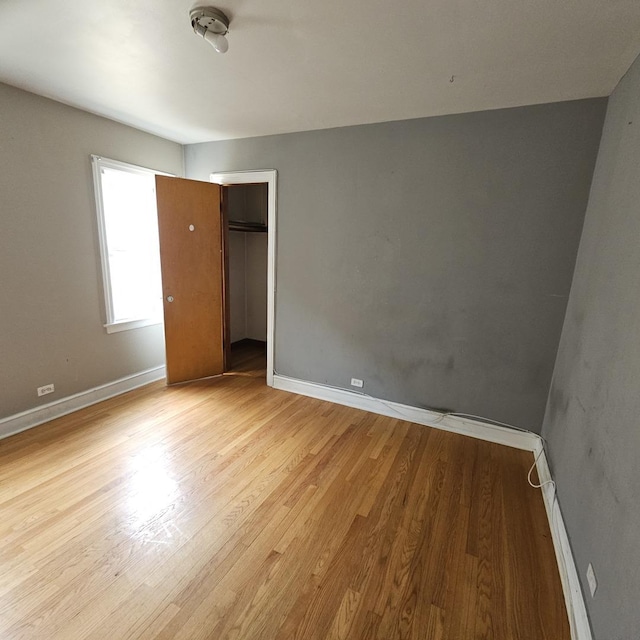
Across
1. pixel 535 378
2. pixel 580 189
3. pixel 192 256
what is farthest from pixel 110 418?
pixel 580 189

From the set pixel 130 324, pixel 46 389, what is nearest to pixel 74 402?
pixel 46 389

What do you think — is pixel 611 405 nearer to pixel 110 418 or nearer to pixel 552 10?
pixel 552 10

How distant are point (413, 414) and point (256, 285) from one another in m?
3.17

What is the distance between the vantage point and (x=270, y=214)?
330cm

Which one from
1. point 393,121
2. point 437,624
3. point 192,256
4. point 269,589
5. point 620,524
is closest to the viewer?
point 620,524

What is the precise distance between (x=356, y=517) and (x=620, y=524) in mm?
1226

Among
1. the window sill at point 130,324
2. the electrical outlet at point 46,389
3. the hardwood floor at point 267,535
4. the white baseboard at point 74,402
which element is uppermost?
the window sill at point 130,324

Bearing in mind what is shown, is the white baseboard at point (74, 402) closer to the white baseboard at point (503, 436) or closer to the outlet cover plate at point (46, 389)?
the outlet cover plate at point (46, 389)

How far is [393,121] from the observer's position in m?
2.65

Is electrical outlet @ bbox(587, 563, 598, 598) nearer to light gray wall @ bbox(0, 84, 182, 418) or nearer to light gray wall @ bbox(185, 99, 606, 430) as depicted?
light gray wall @ bbox(185, 99, 606, 430)

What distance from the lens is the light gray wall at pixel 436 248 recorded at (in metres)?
2.29

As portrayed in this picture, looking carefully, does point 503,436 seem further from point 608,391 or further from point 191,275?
point 191,275

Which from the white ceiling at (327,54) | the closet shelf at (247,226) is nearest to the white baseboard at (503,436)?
the closet shelf at (247,226)

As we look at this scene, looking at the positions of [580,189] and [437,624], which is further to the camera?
[580,189]
